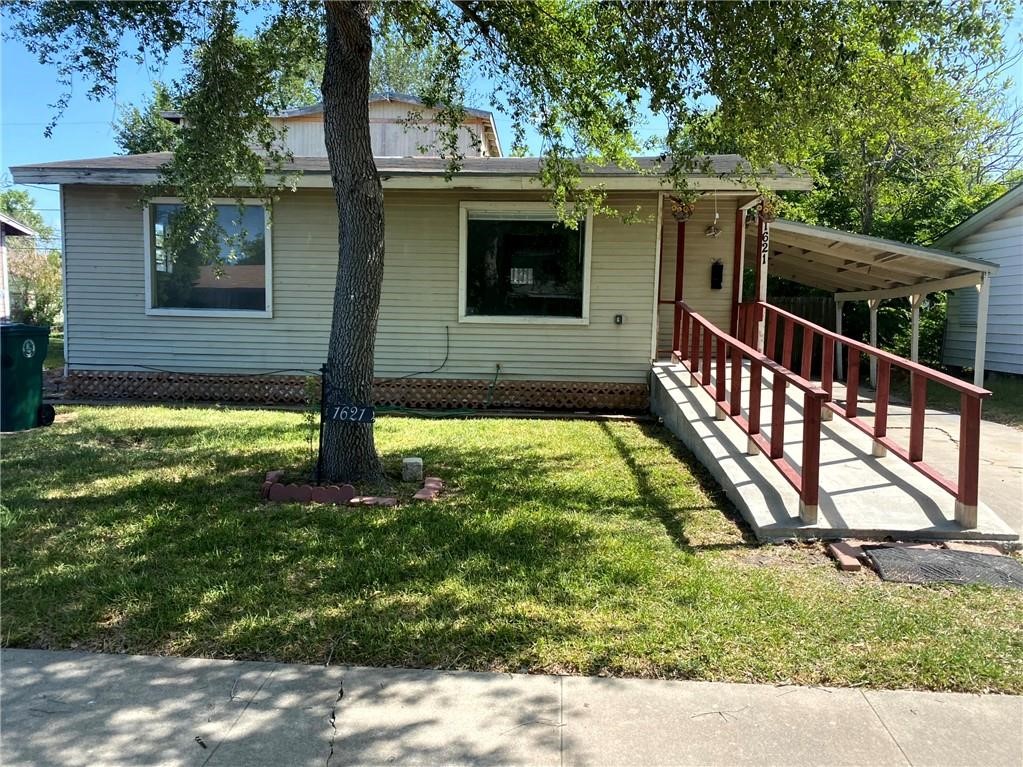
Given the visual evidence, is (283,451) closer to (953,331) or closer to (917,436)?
(917,436)

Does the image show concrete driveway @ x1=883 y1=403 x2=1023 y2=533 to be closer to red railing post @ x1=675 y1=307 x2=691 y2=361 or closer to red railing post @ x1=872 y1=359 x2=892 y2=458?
red railing post @ x1=872 y1=359 x2=892 y2=458

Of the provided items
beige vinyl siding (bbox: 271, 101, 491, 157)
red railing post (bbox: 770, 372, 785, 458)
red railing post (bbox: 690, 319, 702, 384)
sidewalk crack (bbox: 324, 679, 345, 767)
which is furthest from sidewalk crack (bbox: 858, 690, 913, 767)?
beige vinyl siding (bbox: 271, 101, 491, 157)

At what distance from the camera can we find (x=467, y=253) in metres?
9.53

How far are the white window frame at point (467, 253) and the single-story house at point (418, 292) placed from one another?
0.06ft

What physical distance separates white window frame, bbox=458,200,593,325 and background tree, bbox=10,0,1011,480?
80.8 inches

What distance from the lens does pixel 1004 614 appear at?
347 cm

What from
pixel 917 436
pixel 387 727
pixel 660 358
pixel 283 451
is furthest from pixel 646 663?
pixel 660 358

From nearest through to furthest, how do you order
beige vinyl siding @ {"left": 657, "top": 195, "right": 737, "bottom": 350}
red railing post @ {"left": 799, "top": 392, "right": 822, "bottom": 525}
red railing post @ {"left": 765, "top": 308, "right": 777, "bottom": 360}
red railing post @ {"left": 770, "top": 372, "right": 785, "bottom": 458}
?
1. red railing post @ {"left": 799, "top": 392, "right": 822, "bottom": 525}
2. red railing post @ {"left": 770, "top": 372, "right": 785, "bottom": 458}
3. red railing post @ {"left": 765, "top": 308, "right": 777, "bottom": 360}
4. beige vinyl siding @ {"left": 657, "top": 195, "right": 737, "bottom": 350}

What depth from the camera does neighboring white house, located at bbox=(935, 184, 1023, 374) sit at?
12.7 metres

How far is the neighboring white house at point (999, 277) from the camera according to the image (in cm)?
1272

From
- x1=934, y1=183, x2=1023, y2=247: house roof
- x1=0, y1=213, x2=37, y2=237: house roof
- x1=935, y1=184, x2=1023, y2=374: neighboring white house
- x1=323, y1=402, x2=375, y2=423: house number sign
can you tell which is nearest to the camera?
x1=323, y1=402, x2=375, y2=423: house number sign

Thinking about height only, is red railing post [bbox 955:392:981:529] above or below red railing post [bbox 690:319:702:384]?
Answer: below

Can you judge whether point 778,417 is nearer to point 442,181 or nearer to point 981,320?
point 442,181

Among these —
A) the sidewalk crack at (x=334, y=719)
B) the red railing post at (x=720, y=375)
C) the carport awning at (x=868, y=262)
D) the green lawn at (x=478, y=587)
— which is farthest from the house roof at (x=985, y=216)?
the sidewalk crack at (x=334, y=719)
